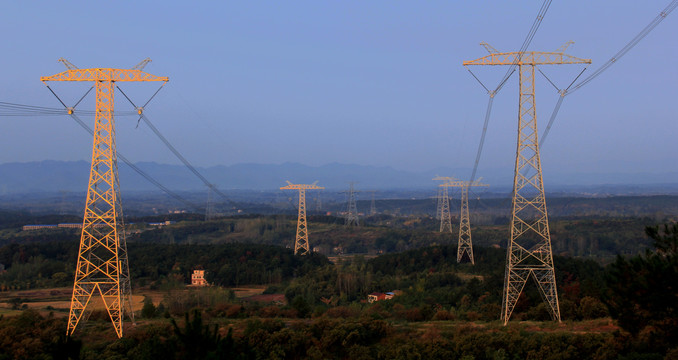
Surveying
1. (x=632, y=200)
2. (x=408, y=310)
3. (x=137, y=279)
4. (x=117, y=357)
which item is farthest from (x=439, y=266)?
(x=632, y=200)

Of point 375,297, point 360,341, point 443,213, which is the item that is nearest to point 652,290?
point 360,341

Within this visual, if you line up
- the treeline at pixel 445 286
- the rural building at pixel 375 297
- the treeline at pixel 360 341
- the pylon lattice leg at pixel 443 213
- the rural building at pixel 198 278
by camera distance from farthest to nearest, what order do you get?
1. the pylon lattice leg at pixel 443 213
2. the rural building at pixel 198 278
3. the rural building at pixel 375 297
4. the treeline at pixel 445 286
5. the treeline at pixel 360 341

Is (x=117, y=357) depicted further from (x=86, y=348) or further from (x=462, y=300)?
(x=462, y=300)

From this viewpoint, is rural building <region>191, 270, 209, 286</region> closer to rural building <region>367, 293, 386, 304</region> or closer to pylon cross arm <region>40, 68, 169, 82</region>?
rural building <region>367, 293, 386, 304</region>

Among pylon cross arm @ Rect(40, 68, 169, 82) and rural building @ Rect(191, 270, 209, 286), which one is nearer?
pylon cross arm @ Rect(40, 68, 169, 82)

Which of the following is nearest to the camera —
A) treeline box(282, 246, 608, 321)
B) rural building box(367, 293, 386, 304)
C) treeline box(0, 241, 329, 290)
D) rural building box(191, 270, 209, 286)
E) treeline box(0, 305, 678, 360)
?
treeline box(0, 305, 678, 360)

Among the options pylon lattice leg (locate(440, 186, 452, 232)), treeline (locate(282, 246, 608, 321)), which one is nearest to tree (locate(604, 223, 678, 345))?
treeline (locate(282, 246, 608, 321))

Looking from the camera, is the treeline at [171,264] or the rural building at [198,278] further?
the rural building at [198,278]

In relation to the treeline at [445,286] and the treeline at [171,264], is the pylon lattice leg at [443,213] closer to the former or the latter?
the treeline at [445,286]

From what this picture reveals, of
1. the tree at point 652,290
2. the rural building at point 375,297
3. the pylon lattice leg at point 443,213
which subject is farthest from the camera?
the pylon lattice leg at point 443,213

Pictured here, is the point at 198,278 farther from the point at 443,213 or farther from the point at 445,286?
the point at 443,213

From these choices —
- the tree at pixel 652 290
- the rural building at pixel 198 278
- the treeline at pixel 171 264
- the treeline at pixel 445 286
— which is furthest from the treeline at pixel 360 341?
the rural building at pixel 198 278
